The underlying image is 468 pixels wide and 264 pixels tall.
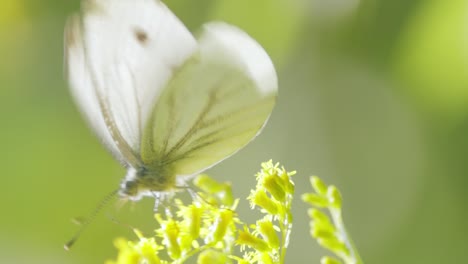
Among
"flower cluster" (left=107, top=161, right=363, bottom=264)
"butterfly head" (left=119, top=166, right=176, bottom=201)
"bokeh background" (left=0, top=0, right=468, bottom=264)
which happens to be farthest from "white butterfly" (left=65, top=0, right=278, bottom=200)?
"bokeh background" (left=0, top=0, right=468, bottom=264)

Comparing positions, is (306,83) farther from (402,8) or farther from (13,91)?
(13,91)

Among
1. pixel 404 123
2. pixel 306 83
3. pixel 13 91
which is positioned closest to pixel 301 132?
pixel 306 83

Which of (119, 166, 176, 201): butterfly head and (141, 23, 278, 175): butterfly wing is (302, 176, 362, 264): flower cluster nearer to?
(141, 23, 278, 175): butterfly wing

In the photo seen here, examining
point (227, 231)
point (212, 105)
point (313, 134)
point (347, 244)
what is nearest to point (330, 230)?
point (347, 244)

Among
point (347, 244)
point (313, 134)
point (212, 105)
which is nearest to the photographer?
point (347, 244)

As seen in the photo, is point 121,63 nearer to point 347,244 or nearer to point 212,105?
point 212,105

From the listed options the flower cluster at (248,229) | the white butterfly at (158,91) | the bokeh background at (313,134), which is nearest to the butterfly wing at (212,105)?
the white butterfly at (158,91)
